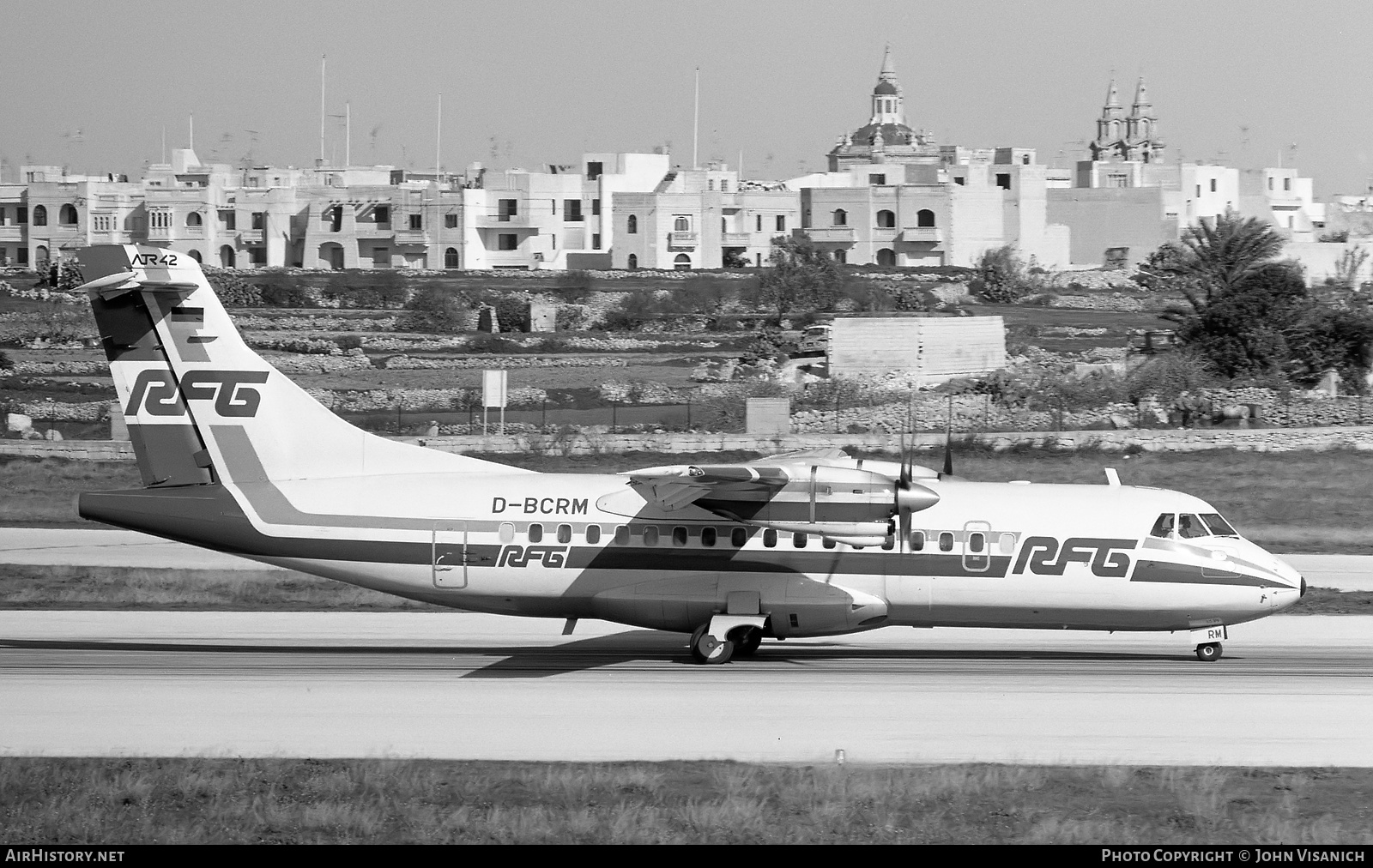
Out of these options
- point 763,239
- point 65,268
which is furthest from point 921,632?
point 763,239

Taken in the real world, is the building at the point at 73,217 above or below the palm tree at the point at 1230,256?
above

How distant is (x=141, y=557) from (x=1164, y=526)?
23.3 m

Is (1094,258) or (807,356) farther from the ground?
(1094,258)

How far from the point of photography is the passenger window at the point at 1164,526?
77.9 feet

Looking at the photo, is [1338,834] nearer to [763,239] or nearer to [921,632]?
[921,632]

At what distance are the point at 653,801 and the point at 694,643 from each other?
7913mm

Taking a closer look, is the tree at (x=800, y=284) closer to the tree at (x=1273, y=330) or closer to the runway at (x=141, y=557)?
the tree at (x=1273, y=330)

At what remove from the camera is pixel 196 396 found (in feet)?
79.2

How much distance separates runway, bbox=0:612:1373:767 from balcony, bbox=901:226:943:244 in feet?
381

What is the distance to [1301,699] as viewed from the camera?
21453 millimetres

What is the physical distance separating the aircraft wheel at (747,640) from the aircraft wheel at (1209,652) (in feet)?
23.6

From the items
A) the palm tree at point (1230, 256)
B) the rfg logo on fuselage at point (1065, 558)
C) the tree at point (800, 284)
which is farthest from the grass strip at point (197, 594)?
the tree at point (800, 284)

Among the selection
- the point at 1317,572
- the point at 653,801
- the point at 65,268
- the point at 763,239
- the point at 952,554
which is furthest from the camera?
the point at 763,239

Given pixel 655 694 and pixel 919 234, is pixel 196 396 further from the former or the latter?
pixel 919 234
